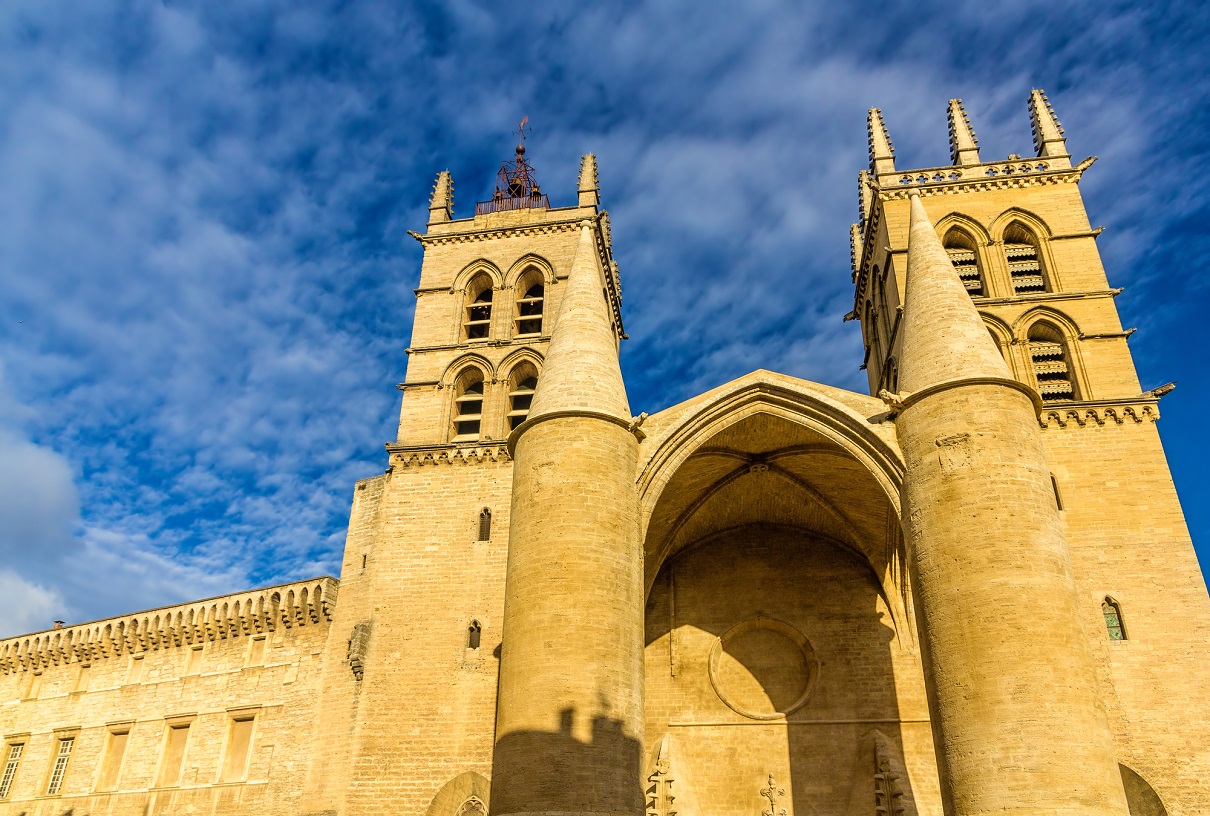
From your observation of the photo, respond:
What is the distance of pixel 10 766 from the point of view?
2114 cm

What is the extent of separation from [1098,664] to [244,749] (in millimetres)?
13984

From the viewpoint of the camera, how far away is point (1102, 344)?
1540 cm

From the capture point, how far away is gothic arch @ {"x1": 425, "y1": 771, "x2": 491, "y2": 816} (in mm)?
12984

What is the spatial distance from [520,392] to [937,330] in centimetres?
752

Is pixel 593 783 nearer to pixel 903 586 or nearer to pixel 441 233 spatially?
pixel 903 586

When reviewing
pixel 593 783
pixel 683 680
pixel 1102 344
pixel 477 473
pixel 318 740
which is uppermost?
pixel 1102 344

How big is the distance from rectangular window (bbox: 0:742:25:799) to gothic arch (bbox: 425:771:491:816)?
1318cm

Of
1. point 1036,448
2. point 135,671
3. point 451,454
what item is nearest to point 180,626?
point 135,671

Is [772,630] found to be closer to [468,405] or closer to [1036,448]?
[1036,448]

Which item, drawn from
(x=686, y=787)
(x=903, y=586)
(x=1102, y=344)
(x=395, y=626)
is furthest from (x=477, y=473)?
(x=1102, y=344)

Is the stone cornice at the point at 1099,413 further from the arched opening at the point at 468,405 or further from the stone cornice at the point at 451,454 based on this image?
the arched opening at the point at 468,405

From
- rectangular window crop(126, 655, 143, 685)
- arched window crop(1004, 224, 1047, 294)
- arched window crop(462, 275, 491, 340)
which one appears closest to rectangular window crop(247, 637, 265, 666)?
rectangular window crop(126, 655, 143, 685)

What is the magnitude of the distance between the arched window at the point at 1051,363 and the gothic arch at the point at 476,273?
9.44 m

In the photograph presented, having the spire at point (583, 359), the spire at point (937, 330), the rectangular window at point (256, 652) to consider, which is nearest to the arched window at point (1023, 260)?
the spire at point (937, 330)
